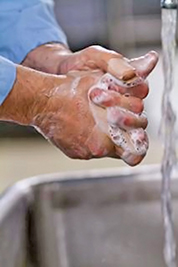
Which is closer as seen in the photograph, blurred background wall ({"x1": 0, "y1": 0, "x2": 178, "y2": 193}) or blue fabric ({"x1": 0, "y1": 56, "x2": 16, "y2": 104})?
blue fabric ({"x1": 0, "y1": 56, "x2": 16, "y2": 104})

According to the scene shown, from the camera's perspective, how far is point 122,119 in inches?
23.9

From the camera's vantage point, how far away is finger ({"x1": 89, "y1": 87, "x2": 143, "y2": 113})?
61cm

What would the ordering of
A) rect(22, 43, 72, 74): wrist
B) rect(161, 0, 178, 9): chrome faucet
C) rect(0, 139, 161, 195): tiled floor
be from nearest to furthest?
rect(161, 0, 178, 9): chrome faucet → rect(22, 43, 72, 74): wrist → rect(0, 139, 161, 195): tiled floor

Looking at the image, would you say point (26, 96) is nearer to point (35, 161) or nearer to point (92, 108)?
point (92, 108)

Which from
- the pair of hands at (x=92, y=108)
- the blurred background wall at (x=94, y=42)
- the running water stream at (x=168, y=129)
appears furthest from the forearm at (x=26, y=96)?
the blurred background wall at (x=94, y=42)

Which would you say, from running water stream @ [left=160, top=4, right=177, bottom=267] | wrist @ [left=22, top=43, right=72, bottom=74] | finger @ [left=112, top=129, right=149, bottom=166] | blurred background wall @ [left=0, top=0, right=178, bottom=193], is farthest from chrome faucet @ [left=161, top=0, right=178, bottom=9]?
blurred background wall @ [left=0, top=0, right=178, bottom=193]

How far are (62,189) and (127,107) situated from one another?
261 mm

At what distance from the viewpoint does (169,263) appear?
0.80 m

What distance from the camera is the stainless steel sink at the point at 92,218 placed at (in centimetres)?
81

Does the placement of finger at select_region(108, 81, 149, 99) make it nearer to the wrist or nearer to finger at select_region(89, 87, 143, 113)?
finger at select_region(89, 87, 143, 113)

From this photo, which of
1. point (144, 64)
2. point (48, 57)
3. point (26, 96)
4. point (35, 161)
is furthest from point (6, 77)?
point (35, 161)

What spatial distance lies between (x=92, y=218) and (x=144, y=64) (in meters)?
0.26

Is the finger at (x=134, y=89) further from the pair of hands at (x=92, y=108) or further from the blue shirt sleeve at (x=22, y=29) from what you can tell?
the blue shirt sleeve at (x=22, y=29)

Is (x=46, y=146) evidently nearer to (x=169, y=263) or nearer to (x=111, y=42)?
(x=111, y=42)
